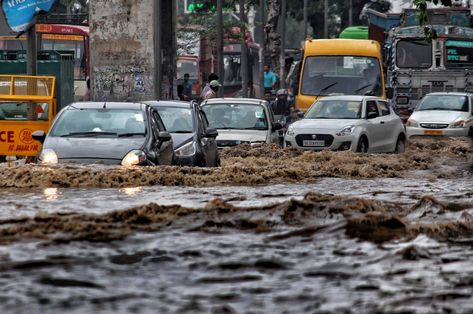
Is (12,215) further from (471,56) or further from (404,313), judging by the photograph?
(471,56)

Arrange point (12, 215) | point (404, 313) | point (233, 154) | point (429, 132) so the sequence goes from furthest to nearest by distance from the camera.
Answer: point (429, 132), point (233, 154), point (12, 215), point (404, 313)

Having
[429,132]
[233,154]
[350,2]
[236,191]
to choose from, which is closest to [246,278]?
[236,191]

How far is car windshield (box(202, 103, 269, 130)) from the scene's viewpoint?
90.4 feet

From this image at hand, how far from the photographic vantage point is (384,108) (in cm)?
3088

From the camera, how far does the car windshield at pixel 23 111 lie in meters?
24.8

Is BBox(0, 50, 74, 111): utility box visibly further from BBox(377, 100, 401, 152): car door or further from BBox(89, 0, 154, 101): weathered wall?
BBox(377, 100, 401, 152): car door

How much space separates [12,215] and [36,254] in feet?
9.28

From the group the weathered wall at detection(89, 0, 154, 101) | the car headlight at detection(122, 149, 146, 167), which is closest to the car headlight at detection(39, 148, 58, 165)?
the car headlight at detection(122, 149, 146, 167)

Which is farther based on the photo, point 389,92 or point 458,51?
point 458,51

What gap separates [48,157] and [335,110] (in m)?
12.5

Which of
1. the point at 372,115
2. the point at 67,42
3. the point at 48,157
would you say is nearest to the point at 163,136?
the point at 48,157

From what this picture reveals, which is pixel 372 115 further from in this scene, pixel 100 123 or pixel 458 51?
pixel 100 123

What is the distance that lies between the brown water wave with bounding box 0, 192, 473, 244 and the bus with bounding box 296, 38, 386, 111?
2147 cm

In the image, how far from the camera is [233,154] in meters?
26.0
